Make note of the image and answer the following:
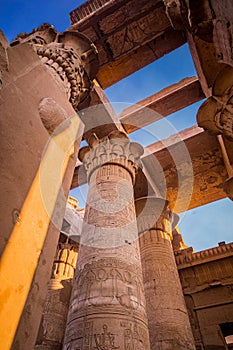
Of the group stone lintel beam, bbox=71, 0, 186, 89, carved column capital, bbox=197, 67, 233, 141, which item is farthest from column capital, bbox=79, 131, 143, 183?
stone lintel beam, bbox=71, 0, 186, 89

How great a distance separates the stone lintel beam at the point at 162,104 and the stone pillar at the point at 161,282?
7.32 feet

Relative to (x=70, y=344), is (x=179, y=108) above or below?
above

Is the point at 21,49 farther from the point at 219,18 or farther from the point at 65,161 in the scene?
the point at 219,18

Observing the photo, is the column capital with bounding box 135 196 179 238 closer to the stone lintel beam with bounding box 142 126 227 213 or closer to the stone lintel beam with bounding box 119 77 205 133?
the stone lintel beam with bounding box 142 126 227 213

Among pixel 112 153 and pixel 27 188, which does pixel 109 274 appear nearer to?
pixel 27 188

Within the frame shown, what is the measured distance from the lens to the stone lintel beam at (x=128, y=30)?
5.46m

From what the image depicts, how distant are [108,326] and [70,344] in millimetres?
467

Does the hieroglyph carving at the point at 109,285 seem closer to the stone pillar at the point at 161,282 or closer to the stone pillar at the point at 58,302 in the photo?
the stone pillar at the point at 161,282

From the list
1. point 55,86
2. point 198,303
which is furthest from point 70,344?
point 198,303

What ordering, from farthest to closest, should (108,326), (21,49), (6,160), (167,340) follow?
(167,340) → (108,326) → (21,49) → (6,160)

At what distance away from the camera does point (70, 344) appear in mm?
2666

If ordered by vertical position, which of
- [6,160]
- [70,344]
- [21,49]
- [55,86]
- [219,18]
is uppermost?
[219,18]

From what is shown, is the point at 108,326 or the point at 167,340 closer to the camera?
the point at 108,326

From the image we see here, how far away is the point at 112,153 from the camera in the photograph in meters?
5.00
